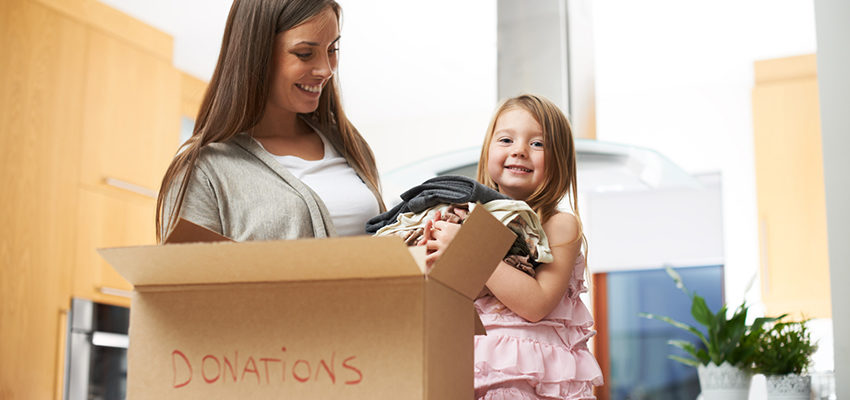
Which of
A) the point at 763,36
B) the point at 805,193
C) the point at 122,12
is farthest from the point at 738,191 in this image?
the point at 122,12

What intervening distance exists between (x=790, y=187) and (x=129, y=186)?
2.80 metres

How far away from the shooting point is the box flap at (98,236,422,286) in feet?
2.27

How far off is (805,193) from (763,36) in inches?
27.8

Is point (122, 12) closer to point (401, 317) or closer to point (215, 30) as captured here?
point (215, 30)

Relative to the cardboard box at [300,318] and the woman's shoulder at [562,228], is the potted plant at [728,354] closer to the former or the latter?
the woman's shoulder at [562,228]

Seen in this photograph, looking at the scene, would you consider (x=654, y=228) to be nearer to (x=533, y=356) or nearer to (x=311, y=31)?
(x=533, y=356)

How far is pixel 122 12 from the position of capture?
354 centimetres

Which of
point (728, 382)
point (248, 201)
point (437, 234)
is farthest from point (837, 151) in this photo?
point (248, 201)

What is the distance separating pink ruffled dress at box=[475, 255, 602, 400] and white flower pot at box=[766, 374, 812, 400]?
1044 mm

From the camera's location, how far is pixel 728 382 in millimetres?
2256

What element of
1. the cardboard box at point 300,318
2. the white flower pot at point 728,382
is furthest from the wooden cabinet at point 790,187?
the cardboard box at point 300,318

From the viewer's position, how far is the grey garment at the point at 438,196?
1.09 metres

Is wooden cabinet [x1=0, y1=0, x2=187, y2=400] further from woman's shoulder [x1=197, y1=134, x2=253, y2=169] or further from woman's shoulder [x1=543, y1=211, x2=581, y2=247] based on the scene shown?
woman's shoulder [x1=543, y1=211, x2=581, y2=247]

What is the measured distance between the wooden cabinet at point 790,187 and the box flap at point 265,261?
345 cm
